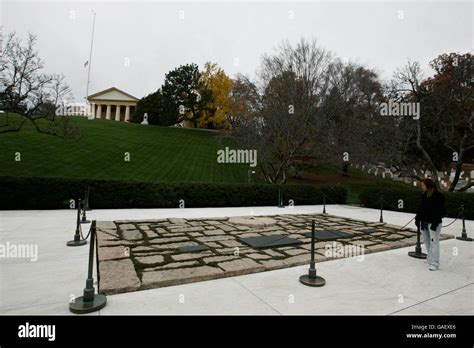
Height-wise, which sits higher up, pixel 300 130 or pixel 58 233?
pixel 300 130

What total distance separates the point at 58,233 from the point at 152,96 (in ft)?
189

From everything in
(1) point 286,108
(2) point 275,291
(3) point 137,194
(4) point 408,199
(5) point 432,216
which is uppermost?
(1) point 286,108

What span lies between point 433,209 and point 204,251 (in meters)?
5.34

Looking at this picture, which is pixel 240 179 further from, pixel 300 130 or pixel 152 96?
pixel 152 96

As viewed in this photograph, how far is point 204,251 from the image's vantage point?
6520 millimetres

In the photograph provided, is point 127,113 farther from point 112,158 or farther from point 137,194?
point 137,194

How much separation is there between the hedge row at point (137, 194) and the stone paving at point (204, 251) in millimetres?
4398

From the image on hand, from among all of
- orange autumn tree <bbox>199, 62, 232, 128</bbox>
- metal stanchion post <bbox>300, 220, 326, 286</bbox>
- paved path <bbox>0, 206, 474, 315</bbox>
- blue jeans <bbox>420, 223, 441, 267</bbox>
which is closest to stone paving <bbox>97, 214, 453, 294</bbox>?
paved path <bbox>0, 206, 474, 315</bbox>

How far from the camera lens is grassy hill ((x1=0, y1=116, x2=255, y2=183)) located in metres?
21.3

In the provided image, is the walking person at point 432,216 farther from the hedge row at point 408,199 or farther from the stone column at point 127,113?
the stone column at point 127,113

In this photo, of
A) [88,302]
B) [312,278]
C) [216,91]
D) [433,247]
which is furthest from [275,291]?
[216,91]
